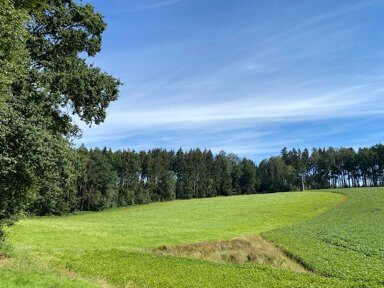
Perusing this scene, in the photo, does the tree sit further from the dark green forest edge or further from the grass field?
the grass field

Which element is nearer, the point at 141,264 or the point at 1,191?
the point at 1,191

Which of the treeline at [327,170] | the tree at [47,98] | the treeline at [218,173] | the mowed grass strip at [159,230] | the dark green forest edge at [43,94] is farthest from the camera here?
the treeline at [327,170]

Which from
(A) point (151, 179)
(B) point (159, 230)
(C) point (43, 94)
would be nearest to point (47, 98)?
(C) point (43, 94)

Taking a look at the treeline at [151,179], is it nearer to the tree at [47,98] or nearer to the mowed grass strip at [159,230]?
the mowed grass strip at [159,230]

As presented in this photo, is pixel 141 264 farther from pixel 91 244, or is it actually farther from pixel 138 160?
pixel 138 160

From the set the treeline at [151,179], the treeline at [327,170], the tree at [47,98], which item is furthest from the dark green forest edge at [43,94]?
the treeline at [327,170]

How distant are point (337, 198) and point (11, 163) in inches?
3688

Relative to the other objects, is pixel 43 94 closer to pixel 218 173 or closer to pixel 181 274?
pixel 181 274

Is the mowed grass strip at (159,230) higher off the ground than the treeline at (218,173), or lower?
lower

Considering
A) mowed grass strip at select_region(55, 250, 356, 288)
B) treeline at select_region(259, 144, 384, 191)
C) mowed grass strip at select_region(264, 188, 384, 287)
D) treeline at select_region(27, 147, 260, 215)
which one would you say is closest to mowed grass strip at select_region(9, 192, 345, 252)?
mowed grass strip at select_region(55, 250, 356, 288)

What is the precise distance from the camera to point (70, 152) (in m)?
24.7

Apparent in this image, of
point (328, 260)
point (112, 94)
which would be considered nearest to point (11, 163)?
point (112, 94)

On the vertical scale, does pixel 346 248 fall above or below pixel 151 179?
below

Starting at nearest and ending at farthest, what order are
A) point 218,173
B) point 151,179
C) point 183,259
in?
point 183,259 → point 151,179 → point 218,173
